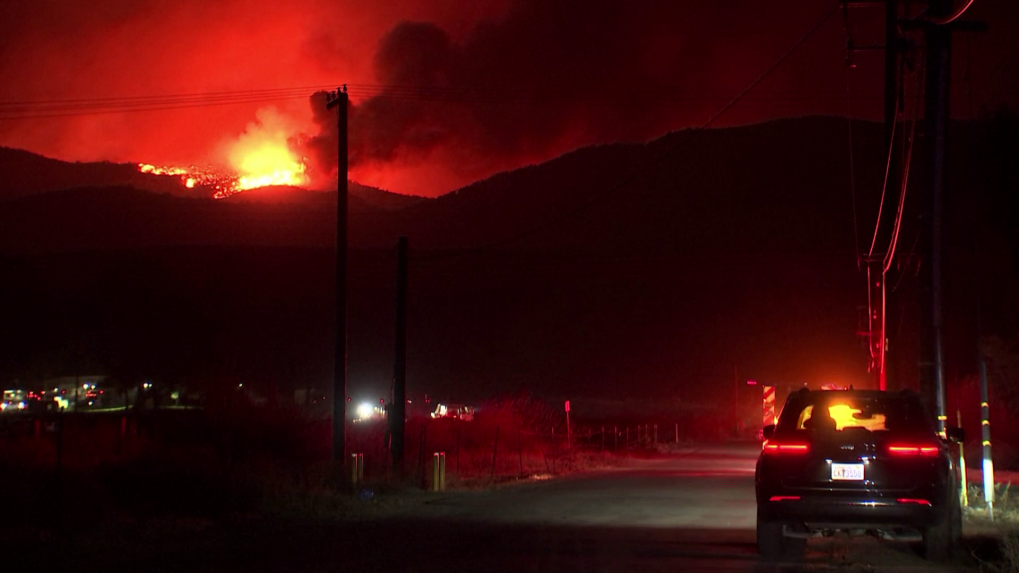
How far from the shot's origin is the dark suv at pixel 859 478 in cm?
1170

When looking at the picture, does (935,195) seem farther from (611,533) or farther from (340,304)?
(340,304)

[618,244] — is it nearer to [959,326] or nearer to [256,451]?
[959,326]

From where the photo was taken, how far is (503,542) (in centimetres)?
1429

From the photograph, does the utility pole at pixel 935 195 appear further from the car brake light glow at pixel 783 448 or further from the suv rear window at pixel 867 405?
the car brake light glow at pixel 783 448

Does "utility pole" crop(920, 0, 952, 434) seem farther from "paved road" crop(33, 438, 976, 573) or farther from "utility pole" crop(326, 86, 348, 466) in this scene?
"utility pole" crop(326, 86, 348, 466)

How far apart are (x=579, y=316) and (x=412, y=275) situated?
73.4 ft

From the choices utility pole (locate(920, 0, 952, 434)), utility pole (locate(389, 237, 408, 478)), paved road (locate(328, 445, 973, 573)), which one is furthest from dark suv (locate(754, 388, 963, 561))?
utility pole (locate(389, 237, 408, 478))

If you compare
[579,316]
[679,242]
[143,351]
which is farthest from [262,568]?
[679,242]

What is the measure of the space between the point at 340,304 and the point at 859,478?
47.4 feet

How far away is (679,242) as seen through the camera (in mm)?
189375

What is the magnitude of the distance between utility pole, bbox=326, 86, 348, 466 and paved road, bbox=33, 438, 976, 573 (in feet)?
8.13

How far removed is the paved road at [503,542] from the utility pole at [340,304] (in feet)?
8.13

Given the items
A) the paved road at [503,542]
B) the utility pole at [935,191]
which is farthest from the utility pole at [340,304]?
the utility pole at [935,191]

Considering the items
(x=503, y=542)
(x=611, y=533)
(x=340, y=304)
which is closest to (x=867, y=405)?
(x=611, y=533)
